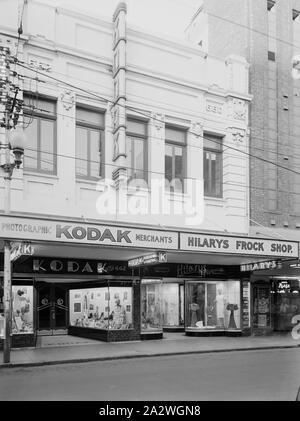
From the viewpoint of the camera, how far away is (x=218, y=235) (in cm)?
1883

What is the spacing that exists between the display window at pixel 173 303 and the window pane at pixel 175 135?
703 cm

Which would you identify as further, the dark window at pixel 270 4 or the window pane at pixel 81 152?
the dark window at pixel 270 4

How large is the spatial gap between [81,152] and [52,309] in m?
7.32

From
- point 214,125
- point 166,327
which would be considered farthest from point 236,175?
point 166,327

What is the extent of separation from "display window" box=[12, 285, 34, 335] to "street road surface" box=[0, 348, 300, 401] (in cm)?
400

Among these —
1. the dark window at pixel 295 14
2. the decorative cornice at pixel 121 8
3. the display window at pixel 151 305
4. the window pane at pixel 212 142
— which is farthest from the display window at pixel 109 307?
the dark window at pixel 295 14

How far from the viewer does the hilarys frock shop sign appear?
1536 centimetres

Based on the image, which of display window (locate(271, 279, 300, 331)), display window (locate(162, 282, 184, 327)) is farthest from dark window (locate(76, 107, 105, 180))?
display window (locate(271, 279, 300, 331))

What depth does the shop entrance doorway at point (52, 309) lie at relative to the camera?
2238 cm

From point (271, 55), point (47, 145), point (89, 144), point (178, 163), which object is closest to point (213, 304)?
point (178, 163)

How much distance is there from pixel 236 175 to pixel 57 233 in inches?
351

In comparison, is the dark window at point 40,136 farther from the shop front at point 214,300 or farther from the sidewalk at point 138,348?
the shop front at point 214,300

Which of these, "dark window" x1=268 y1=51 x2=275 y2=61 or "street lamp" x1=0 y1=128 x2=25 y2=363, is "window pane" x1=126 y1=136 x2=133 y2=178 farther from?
"dark window" x1=268 y1=51 x2=275 y2=61

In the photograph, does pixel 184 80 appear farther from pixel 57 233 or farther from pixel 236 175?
pixel 57 233
